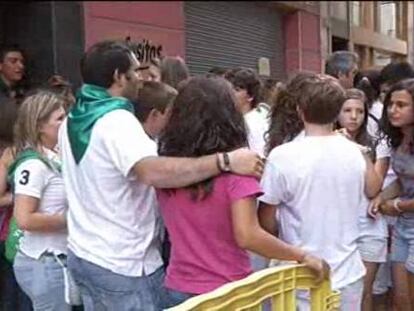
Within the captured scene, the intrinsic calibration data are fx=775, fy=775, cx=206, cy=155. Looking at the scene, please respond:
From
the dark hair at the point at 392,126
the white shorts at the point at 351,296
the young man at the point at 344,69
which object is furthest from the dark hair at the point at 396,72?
the white shorts at the point at 351,296

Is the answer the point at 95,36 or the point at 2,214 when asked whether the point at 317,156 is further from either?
the point at 95,36

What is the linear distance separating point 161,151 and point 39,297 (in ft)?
3.52

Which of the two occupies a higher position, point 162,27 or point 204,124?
point 162,27

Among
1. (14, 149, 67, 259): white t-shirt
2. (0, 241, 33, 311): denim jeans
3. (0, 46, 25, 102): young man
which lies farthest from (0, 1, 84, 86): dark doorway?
(14, 149, 67, 259): white t-shirt

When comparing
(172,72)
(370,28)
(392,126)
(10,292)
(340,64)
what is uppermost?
(370,28)

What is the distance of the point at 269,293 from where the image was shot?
263cm

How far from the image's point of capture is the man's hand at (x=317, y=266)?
293cm

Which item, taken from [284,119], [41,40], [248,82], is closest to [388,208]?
[284,119]

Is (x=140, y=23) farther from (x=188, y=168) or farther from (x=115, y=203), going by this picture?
(x=188, y=168)

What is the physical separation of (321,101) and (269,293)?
3.09ft

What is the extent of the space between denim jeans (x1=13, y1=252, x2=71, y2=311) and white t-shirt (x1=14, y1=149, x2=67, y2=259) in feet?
0.13

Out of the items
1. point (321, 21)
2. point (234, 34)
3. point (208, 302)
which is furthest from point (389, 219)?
point (321, 21)

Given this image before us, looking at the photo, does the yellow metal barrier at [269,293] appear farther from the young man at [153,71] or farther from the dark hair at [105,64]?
the young man at [153,71]

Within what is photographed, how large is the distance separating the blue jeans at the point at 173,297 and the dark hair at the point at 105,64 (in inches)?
32.7
